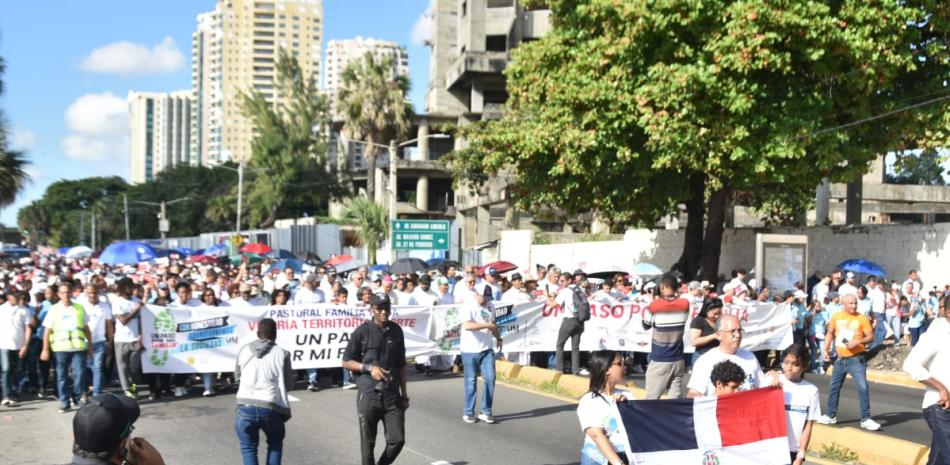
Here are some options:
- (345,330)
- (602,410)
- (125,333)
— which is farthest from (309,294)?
(602,410)

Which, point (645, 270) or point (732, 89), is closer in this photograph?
point (732, 89)

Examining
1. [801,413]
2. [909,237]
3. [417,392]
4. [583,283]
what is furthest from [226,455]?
[909,237]

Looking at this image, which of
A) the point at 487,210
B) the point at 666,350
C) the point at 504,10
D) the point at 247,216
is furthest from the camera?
the point at 247,216

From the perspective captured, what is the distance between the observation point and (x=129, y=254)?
26.7m

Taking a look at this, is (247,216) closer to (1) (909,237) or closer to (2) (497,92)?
(2) (497,92)

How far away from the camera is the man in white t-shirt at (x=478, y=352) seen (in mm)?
10602

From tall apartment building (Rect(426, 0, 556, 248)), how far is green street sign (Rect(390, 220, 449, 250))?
20944 mm

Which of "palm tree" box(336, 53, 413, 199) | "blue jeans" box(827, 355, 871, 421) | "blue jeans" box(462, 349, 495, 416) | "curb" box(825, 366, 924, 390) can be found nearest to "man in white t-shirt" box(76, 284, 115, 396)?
"blue jeans" box(462, 349, 495, 416)

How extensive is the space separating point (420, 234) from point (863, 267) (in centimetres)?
1392

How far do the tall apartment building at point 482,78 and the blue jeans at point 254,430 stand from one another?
146 feet

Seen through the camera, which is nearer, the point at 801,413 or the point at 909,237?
the point at 801,413

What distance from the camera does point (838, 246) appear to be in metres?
26.1

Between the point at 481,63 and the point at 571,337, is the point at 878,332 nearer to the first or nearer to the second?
the point at 571,337

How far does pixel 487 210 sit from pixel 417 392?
40.0m
